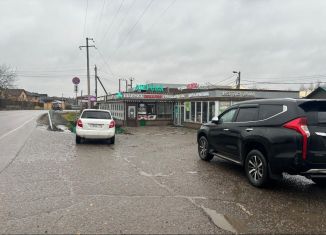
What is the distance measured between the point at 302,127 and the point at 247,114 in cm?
170

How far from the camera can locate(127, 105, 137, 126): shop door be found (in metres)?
27.5

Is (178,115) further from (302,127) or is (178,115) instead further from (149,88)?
(302,127)

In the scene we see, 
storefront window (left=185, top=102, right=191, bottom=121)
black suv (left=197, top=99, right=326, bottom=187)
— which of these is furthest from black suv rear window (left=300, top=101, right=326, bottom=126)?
storefront window (left=185, top=102, right=191, bottom=121)

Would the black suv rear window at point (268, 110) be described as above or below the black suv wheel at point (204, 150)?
above

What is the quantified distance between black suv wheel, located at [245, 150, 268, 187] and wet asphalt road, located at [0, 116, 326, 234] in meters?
0.19

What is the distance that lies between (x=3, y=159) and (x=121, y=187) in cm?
467

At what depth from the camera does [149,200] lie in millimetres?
5324

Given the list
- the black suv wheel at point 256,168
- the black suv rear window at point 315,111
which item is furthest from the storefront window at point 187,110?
the black suv rear window at point 315,111

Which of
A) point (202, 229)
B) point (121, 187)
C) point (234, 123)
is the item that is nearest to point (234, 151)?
point (234, 123)

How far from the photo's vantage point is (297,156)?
5.47m

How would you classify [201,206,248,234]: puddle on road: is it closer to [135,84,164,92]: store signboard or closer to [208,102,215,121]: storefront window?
[208,102,215,121]: storefront window

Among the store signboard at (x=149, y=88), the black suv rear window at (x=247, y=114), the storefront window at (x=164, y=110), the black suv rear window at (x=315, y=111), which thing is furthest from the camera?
the store signboard at (x=149, y=88)

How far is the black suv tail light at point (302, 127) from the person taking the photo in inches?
214

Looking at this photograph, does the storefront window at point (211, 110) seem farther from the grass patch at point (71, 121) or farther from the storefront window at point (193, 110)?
the grass patch at point (71, 121)
